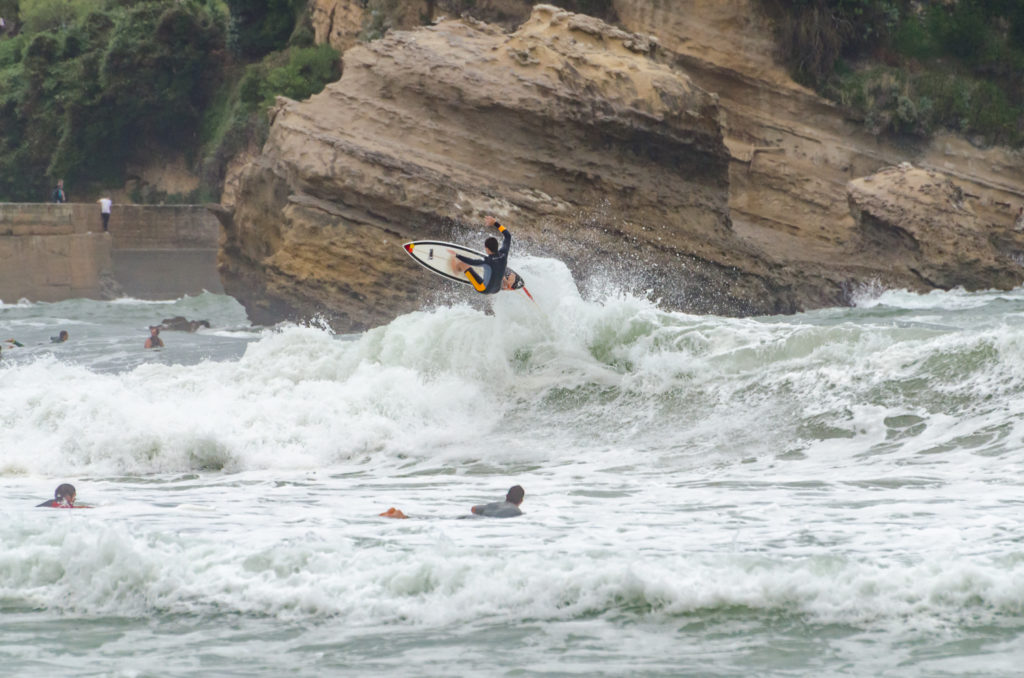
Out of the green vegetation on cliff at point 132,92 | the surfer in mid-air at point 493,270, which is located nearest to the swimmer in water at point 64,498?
the surfer in mid-air at point 493,270

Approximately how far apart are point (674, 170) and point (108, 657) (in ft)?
48.8

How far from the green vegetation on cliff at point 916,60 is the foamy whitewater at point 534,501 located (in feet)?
30.0

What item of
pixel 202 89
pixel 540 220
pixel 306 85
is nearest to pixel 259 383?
pixel 540 220

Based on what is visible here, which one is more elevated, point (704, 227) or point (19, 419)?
point (704, 227)

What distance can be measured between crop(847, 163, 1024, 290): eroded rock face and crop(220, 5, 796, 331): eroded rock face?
3249mm

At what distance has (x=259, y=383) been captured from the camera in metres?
14.4

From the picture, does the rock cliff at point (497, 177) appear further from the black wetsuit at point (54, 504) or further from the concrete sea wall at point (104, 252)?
the concrete sea wall at point (104, 252)

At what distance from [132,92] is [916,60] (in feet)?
68.9

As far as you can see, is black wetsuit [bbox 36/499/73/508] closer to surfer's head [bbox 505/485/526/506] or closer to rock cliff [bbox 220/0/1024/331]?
surfer's head [bbox 505/485/526/506]

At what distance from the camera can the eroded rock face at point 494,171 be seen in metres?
18.6

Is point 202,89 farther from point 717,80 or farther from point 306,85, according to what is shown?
point 717,80

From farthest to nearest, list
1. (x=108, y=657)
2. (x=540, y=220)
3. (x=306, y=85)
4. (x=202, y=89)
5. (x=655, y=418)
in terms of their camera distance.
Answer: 1. (x=202, y=89)
2. (x=306, y=85)
3. (x=540, y=220)
4. (x=655, y=418)
5. (x=108, y=657)

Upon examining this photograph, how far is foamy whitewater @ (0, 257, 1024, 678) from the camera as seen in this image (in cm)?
664

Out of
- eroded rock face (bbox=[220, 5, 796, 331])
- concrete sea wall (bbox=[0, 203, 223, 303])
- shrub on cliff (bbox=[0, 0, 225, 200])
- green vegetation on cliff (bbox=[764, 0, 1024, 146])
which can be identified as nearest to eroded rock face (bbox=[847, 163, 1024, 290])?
eroded rock face (bbox=[220, 5, 796, 331])
